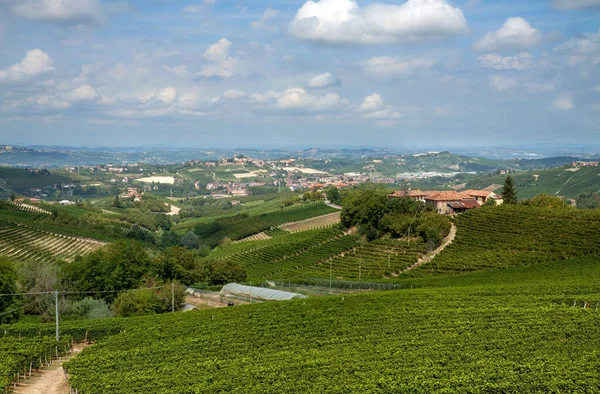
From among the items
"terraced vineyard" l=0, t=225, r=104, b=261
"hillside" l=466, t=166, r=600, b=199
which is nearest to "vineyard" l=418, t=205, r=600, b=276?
"terraced vineyard" l=0, t=225, r=104, b=261

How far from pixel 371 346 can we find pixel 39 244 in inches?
2228

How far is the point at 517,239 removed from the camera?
170ft

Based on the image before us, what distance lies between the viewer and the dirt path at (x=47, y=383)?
22984mm

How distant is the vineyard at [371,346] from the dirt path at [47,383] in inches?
56.6

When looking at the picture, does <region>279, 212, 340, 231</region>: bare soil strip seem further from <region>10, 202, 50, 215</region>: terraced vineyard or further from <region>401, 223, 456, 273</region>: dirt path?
<region>10, 202, 50, 215</region>: terraced vineyard

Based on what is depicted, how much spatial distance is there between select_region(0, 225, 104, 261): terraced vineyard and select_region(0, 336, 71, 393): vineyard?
111ft

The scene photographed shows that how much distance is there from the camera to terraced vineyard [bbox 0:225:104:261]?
60.1 m

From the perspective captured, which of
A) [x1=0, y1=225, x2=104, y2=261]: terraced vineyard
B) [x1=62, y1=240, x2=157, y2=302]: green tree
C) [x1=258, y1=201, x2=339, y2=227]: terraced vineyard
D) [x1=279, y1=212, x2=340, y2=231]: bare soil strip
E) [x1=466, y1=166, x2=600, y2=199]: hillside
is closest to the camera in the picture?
[x1=62, y1=240, x2=157, y2=302]: green tree

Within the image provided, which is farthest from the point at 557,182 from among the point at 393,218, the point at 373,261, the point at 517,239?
the point at 373,261

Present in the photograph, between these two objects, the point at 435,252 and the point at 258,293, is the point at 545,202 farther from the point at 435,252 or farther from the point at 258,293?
the point at 258,293

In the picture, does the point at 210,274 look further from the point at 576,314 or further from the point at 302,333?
the point at 576,314

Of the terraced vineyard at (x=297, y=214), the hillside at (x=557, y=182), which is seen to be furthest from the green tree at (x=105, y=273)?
the hillside at (x=557, y=182)

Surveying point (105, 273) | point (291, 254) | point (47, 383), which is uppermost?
point (105, 273)

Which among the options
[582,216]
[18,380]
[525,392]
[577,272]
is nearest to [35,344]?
[18,380]
